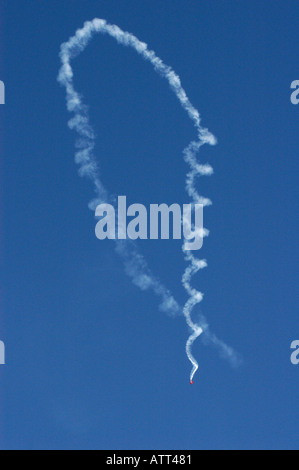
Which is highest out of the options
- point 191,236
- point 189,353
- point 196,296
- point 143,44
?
point 143,44
